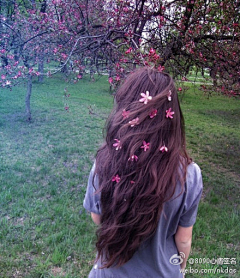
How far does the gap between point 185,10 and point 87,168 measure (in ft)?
10.7

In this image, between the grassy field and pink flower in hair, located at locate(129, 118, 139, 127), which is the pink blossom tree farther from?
pink flower in hair, located at locate(129, 118, 139, 127)

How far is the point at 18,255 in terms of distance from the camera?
108 inches

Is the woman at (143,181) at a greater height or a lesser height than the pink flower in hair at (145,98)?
lesser

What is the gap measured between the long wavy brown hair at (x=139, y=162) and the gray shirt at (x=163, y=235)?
5 centimetres

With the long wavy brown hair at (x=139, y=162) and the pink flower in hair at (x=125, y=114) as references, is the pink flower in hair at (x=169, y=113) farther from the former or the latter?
the pink flower in hair at (x=125, y=114)

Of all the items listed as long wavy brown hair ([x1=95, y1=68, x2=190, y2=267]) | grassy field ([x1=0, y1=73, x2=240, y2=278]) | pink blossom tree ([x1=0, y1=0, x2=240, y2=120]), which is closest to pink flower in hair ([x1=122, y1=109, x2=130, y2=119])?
long wavy brown hair ([x1=95, y1=68, x2=190, y2=267])

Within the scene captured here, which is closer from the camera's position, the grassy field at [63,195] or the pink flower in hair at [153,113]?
the pink flower in hair at [153,113]

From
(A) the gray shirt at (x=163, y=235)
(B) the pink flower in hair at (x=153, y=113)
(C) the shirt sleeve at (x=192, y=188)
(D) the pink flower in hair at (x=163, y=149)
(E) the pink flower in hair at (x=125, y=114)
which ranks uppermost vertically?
(B) the pink flower in hair at (x=153, y=113)

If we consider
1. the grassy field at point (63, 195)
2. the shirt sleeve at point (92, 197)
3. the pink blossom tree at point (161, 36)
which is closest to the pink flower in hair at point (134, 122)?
the shirt sleeve at point (92, 197)

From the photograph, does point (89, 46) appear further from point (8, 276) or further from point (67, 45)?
point (8, 276)

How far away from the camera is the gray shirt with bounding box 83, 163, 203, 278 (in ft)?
3.64

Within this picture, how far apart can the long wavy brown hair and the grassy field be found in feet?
5.71

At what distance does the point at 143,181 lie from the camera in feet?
3.42

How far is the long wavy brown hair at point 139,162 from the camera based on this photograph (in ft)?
3.39
